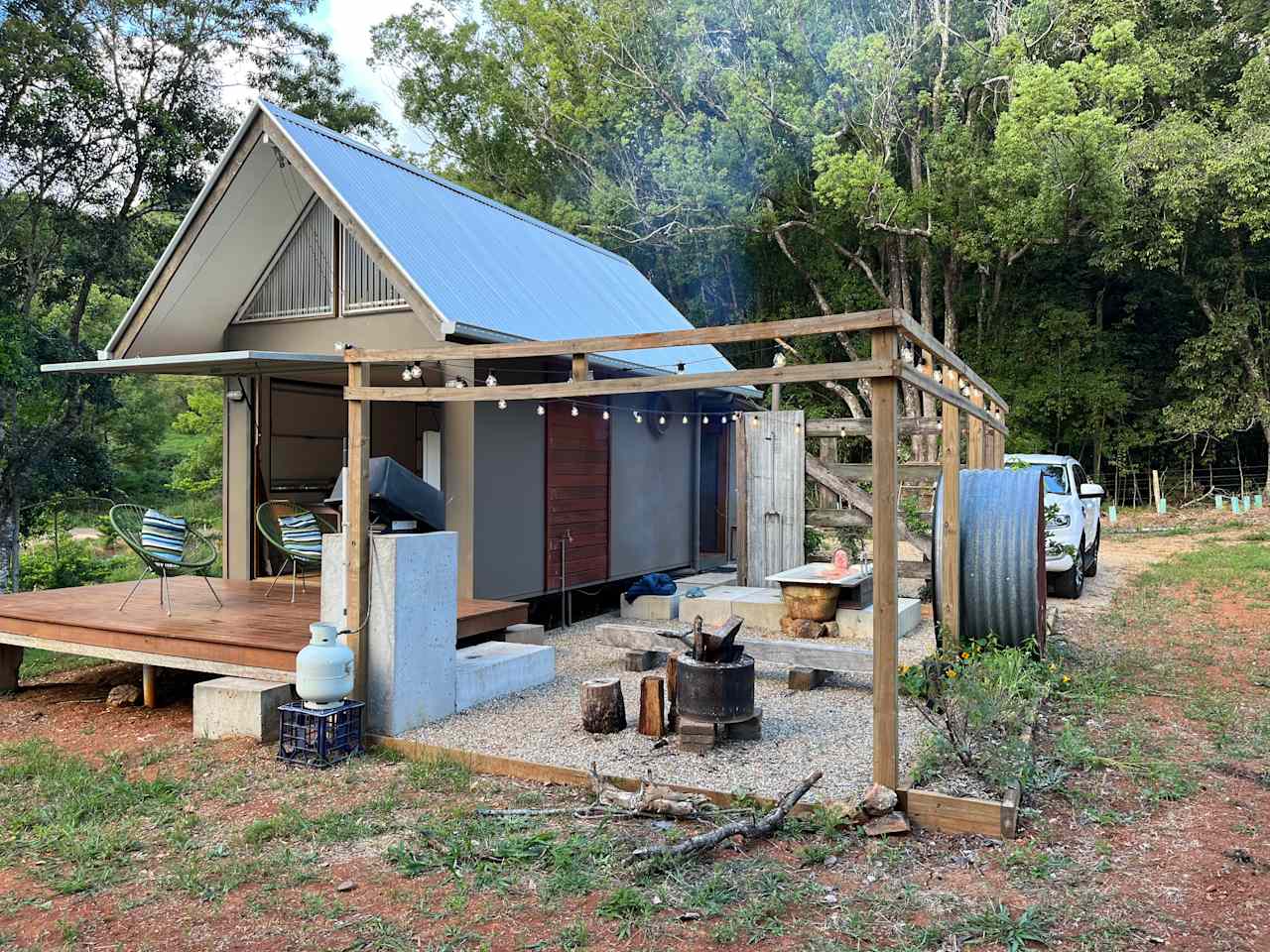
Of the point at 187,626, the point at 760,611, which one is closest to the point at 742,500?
the point at 760,611

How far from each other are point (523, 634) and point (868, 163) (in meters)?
17.4

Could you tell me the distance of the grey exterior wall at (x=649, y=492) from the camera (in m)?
10.8

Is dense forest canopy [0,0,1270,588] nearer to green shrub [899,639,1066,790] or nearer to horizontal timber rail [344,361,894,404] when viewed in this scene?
horizontal timber rail [344,361,894,404]

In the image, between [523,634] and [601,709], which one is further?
[523,634]

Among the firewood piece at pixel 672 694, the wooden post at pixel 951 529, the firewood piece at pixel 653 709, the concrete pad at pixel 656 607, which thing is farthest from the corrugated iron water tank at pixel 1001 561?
the concrete pad at pixel 656 607

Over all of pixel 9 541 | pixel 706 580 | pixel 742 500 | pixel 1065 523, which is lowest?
pixel 706 580

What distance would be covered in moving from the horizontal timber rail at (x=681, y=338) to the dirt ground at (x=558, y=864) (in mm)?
2253

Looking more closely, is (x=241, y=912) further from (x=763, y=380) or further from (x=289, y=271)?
(x=289, y=271)

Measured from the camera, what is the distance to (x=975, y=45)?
75.4 feet

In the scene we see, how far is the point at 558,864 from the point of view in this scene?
12.6 ft

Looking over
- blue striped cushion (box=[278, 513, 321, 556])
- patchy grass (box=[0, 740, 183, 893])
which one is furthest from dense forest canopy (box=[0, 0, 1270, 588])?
patchy grass (box=[0, 740, 183, 893])

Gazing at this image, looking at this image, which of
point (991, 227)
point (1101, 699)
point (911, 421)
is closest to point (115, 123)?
point (911, 421)

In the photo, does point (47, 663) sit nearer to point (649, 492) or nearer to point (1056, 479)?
point (649, 492)

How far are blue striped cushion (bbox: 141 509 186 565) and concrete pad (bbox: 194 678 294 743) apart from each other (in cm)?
137
